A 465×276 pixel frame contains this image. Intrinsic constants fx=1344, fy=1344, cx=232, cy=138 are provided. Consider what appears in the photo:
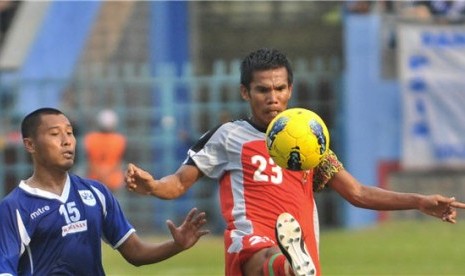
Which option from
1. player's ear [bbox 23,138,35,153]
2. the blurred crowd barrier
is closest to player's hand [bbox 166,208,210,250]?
player's ear [bbox 23,138,35,153]

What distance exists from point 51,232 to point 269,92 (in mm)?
1534

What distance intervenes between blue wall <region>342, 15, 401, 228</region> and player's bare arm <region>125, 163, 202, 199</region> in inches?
472

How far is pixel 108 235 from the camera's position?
7980mm

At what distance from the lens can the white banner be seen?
19.8m

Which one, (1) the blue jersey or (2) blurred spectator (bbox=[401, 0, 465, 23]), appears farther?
(2) blurred spectator (bbox=[401, 0, 465, 23])

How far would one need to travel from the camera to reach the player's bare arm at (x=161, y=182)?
7.55 metres

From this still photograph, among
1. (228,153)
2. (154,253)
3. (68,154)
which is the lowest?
(154,253)

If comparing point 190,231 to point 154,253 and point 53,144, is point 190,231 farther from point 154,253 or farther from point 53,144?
point 53,144

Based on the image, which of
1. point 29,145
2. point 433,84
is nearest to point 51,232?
point 29,145

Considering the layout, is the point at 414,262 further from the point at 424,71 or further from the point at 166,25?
the point at 166,25

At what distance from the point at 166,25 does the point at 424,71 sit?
Answer: 14.6 ft

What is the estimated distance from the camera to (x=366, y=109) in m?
20.2

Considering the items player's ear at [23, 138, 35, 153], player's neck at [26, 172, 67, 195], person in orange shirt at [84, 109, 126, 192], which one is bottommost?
person in orange shirt at [84, 109, 126, 192]

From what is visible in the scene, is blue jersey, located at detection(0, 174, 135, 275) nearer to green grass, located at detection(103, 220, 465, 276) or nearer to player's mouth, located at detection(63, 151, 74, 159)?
player's mouth, located at detection(63, 151, 74, 159)
